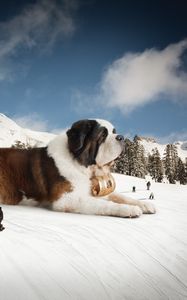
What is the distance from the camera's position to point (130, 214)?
16.2 feet

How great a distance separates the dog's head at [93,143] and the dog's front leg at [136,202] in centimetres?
73

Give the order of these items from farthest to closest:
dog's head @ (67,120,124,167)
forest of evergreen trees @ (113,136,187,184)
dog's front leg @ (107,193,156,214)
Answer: forest of evergreen trees @ (113,136,187,184), dog's front leg @ (107,193,156,214), dog's head @ (67,120,124,167)

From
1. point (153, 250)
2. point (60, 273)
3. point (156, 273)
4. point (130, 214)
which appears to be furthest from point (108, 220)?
point (60, 273)

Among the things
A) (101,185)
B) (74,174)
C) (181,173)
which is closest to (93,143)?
(74,174)

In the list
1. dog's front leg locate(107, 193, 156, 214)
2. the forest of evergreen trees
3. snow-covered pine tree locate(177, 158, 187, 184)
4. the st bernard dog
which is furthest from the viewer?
snow-covered pine tree locate(177, 158, 187, 184)

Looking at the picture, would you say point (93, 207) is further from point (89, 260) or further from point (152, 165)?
point (152, 165)

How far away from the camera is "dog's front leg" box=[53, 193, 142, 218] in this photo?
4.98 m

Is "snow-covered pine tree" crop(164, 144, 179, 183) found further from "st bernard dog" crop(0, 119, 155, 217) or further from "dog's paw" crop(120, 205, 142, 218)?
"dog's paw" crop(120, 205, 142, 218)

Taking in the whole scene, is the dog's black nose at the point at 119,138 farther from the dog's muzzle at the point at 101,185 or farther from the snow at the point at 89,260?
the snow at the point at 89,260

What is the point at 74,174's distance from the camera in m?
5.49

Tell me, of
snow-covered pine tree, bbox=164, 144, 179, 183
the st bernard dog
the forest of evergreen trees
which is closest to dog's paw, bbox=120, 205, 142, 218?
the st bernard dog

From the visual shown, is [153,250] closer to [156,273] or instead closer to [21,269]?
[156,273]

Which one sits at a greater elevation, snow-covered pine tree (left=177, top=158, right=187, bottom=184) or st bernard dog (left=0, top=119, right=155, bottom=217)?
snow-covered pine tree (left=177, top=158, right=187, bottom=184)

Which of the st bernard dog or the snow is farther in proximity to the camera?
the st bernard dog
